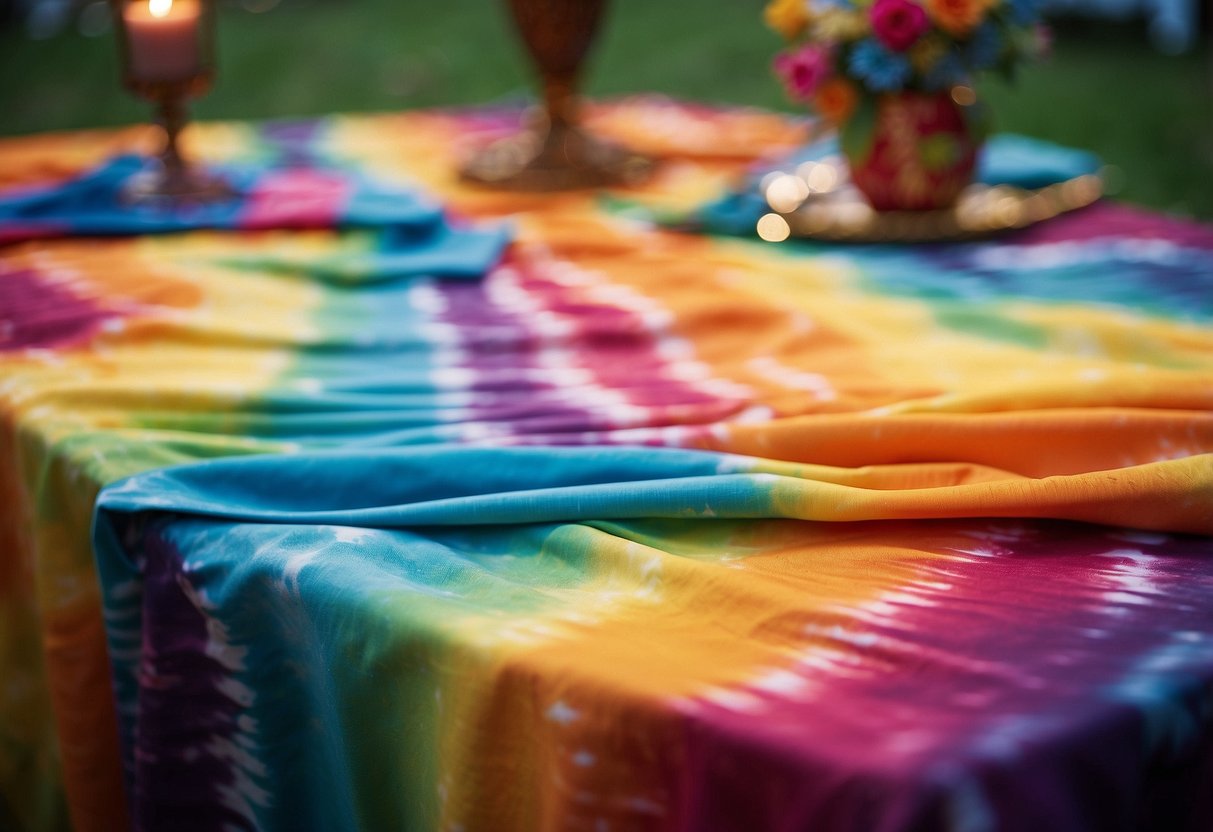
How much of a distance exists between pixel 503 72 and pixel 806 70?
10.3 ft

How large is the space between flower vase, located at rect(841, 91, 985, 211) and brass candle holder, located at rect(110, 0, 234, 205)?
753mm

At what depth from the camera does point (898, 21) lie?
1.28 m

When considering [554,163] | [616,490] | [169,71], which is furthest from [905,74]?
[169,71]

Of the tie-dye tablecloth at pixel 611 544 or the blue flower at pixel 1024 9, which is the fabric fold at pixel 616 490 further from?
the blue flower at pixel 1024 9

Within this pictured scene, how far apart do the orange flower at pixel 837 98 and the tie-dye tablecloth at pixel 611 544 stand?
183 mm

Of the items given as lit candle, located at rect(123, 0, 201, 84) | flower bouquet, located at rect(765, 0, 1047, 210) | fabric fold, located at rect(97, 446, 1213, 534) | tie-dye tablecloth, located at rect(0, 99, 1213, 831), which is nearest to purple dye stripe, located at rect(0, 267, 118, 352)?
tie-dye tablecloth, located at rect(0, 99, 1213, 831)

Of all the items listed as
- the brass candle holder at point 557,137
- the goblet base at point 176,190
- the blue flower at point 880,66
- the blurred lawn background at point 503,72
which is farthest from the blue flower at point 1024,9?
the blurred lawn background at point 503,72

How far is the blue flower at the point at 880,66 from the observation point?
131 centimetres

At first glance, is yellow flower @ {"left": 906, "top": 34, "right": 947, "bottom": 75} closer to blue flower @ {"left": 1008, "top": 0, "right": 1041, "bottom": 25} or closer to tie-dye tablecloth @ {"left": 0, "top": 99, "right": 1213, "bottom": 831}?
blue flower @ {"left": 1008, "top": 0, "right": 1041, "bottom": 25}

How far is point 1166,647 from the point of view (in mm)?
587

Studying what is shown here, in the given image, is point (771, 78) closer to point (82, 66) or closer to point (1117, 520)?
point (82, 66)

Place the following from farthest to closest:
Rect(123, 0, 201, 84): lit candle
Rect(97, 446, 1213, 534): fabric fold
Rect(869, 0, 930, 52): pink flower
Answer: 1. Rect(123, 0, 201, 84): lit candle
2. Rect(869, 0, 930, 52): pink flower
3. Rect(97, 446, 1213, 534): fabric fold

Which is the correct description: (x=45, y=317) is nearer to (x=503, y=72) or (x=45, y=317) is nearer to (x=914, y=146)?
(x=914, y=146)

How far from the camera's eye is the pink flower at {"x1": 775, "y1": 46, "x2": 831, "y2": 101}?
4.38 feet
